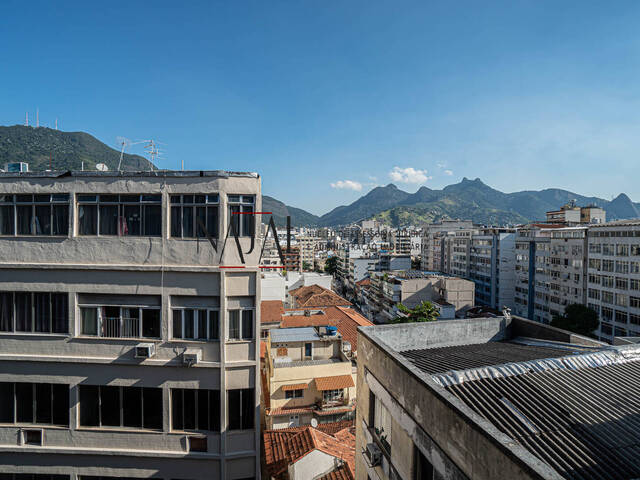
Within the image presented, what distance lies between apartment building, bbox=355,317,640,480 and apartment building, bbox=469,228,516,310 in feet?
206

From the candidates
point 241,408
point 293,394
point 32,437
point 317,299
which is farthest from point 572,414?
point 317,299

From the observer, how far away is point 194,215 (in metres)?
10.0

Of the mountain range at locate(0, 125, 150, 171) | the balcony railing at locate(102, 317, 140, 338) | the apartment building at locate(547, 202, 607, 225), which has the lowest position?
the balcony railing at locate(102, 317, 140, 338)

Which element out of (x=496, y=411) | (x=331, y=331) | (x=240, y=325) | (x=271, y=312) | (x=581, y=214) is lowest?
(x=271, y=312)

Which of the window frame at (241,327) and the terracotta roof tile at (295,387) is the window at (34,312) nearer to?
the window frame at (241,327)

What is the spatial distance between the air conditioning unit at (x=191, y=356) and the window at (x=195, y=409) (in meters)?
1.00

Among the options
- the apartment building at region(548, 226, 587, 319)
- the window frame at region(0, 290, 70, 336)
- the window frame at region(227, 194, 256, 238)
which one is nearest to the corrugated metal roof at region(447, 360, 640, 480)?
the window frame at region(227, 194, 256, 238)

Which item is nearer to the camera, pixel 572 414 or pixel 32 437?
pixel 572 414

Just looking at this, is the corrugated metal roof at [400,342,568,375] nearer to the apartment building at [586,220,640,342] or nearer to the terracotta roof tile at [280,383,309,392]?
the terracotta roof tile at [280,383,309,392]

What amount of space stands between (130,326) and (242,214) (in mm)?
4877

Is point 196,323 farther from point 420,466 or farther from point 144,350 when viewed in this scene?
point 420,466

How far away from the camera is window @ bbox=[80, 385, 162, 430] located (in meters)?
9.91

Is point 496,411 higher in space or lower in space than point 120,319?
lower

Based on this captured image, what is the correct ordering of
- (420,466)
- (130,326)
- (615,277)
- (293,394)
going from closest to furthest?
→ (420,466) < (130,326) < (293,394) < (615,277)
